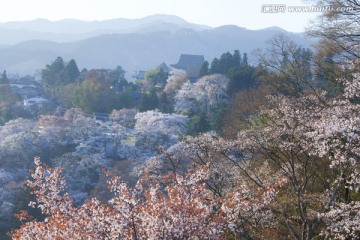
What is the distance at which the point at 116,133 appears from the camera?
1066 inches

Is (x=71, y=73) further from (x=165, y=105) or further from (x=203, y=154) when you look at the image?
(x=203, y=154)

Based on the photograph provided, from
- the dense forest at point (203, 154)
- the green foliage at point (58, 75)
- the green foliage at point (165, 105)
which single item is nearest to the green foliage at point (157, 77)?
the dense forest at point (203, 154)

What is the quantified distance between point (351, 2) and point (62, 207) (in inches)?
309

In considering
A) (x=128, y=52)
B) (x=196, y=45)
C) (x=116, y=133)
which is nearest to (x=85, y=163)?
(x=116, y=133)

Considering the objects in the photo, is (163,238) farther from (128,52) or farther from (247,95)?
(128,52)

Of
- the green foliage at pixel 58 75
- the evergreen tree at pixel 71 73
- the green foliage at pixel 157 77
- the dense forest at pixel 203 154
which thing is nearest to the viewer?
the dense forest at pixel 203 154

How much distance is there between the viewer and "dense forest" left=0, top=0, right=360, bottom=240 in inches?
229

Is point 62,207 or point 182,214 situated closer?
point 182,214

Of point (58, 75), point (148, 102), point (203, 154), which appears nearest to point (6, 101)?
point (58, 75)

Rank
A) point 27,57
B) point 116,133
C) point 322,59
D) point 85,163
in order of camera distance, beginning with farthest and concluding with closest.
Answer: point 27,57 < point 116,133 < point 85,163 < point 322,59

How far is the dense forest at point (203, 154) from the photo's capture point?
5.82 meters

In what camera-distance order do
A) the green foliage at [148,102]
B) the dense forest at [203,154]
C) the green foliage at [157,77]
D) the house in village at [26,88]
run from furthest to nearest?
the green foliage at [157,77] → the house in village at [26,88] → the green foliage at [148,102] → the dense forest at [203,154]

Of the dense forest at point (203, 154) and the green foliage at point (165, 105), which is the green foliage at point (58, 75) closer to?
the dense forest at point (203, 154)

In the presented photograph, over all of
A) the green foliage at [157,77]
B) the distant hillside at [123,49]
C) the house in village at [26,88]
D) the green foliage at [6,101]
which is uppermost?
the green foliage at [6,101]
